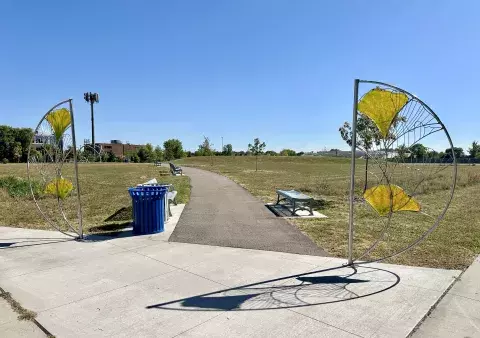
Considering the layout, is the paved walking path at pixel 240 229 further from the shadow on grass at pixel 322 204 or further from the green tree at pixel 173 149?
the green tree at pixel 173 149

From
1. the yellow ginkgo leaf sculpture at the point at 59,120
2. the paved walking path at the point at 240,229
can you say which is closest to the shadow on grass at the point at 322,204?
the paved walking path at the point at 240,229

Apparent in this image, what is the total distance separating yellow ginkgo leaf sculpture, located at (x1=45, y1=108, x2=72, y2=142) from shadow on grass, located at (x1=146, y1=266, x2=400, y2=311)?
428 centimetres

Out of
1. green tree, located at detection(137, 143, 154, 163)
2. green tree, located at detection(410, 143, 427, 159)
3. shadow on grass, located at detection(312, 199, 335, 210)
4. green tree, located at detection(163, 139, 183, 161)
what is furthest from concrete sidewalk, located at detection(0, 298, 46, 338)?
green tree, located at detection(163, 139, 183, 161)

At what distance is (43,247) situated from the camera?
612cm

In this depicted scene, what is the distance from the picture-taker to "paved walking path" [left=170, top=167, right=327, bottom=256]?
20.4ft

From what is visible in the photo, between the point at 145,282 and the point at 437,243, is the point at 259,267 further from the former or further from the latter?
the point at 437,243

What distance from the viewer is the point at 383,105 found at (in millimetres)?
4438

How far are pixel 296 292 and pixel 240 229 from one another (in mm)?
3527

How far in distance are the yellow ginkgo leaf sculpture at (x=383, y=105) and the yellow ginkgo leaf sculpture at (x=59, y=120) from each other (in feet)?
16.8

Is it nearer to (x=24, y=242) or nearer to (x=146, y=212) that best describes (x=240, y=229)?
(x=146, y=212)

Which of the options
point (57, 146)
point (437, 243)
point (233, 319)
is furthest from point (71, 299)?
point (437, 243)

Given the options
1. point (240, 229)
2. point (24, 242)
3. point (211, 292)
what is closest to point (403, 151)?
point (211, 292)

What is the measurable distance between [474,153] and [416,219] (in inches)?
3859

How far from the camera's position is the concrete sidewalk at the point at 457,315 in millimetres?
3137
